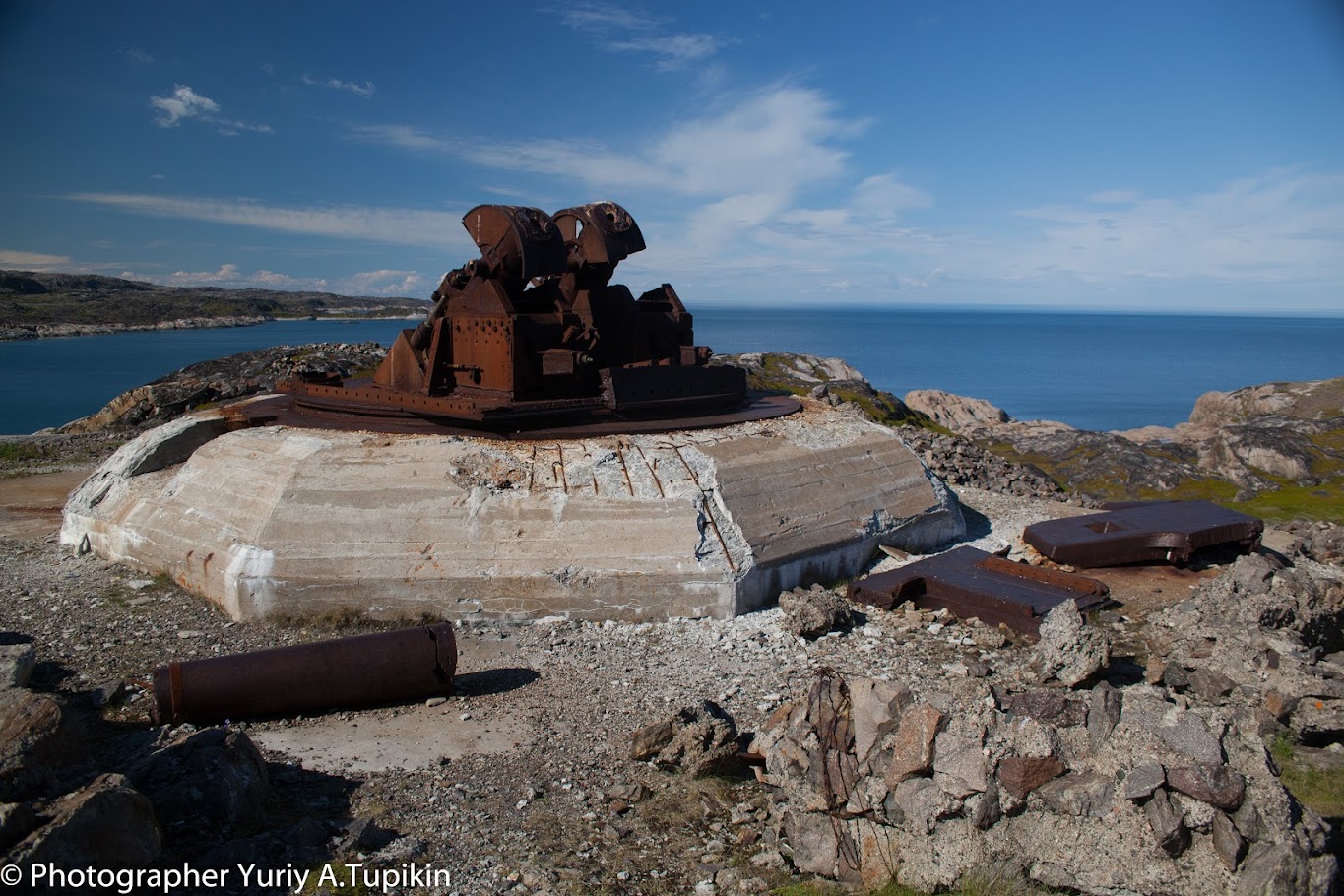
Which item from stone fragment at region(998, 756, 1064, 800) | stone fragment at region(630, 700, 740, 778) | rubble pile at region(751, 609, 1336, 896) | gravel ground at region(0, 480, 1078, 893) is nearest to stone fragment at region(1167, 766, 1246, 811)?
rubble pile at region(751, 609, 1336, 896)

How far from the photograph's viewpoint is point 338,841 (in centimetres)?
455

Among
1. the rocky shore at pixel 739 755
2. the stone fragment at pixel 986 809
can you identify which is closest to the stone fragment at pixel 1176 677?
the rocky shore at pixel 739 755

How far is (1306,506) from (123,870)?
1926 centimetres

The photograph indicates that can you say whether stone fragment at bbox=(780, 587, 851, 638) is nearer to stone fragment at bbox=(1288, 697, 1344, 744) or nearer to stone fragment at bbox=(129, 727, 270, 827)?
stone fragment at bbox=(1288, 697, 1344, 744)

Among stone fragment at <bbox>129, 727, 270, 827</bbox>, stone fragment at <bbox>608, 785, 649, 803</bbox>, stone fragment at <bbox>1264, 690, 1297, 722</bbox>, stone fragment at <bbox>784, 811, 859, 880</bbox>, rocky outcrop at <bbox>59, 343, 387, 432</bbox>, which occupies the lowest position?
stone fragment at <bbox>608, 785, 649, 803</bbox>

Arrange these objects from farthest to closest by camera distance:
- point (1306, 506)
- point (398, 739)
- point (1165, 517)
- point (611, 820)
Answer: point (1306, 506)
point (1165, 517)
point (398, 739)
point (611, 820)

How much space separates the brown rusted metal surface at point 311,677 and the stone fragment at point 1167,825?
15.5 ft

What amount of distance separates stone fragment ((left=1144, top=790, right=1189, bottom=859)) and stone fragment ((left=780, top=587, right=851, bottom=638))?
3.85 metres

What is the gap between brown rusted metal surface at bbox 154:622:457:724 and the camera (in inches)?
241

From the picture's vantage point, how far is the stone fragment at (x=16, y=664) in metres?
6.24

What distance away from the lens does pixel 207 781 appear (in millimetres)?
4707

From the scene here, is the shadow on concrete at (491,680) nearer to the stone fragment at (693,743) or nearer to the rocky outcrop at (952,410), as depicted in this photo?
the stone fragment at (693,743)

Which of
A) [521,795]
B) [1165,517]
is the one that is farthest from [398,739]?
[1165,517]

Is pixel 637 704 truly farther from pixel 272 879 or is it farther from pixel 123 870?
pixel 123 870
